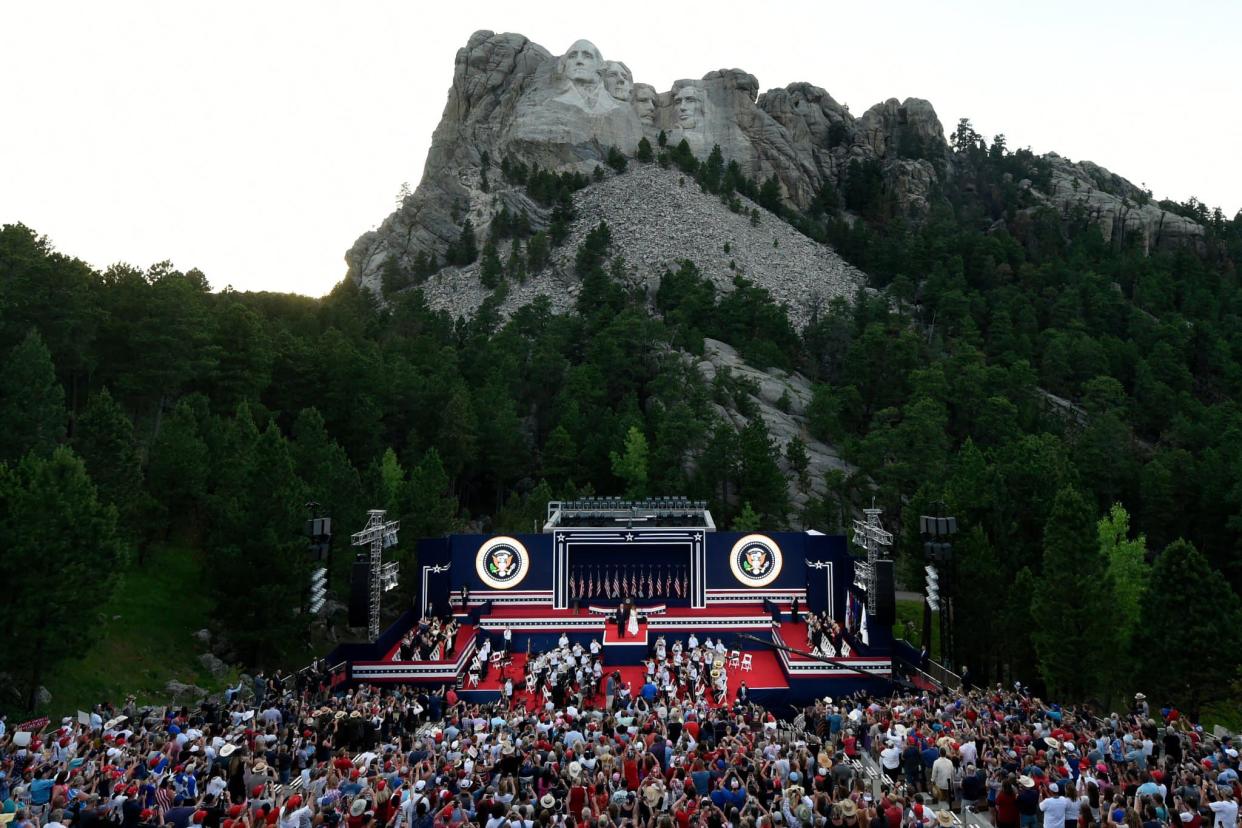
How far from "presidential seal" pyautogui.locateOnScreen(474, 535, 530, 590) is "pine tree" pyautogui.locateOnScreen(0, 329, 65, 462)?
17.5 meters

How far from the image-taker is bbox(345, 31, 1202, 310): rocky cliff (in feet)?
399

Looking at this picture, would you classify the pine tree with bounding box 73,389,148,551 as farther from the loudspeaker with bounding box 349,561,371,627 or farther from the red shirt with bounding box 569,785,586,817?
the red shirt with bounding box 569,785,586,817

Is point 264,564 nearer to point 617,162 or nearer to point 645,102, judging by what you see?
point 617,162

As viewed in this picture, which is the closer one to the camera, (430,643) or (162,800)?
(162,800)

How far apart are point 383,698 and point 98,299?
34.2m

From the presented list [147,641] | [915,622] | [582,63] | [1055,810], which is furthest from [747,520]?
[582,63]

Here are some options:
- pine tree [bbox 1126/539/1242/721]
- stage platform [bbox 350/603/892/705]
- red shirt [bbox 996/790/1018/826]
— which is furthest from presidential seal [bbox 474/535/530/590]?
red shirt [bbox 996/790/1018/826]

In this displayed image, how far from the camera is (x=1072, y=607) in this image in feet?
92.2

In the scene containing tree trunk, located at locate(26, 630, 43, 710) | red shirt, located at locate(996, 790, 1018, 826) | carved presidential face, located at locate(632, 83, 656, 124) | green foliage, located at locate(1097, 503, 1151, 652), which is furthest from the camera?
carved presidential face, located at locate(632, 83, 656, 124)

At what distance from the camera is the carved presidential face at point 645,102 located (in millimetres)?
140500

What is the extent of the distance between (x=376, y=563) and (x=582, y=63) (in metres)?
123

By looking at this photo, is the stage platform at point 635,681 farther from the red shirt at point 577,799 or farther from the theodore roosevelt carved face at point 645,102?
the theodore roosevelt carved face at point 645,102

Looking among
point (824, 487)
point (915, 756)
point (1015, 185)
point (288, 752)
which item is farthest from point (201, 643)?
point (1015, 185)

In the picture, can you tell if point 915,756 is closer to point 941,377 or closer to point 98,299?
point 98,299
